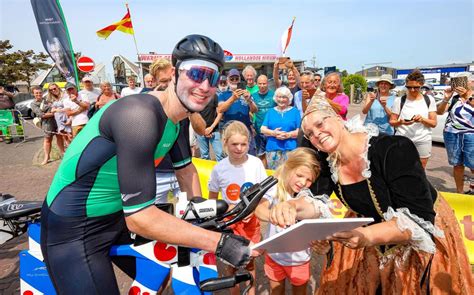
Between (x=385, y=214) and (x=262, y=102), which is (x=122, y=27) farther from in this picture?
(x=385, y=214)

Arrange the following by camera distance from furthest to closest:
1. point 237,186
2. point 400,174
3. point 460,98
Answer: point 460,98
point 237,186
point 400,174

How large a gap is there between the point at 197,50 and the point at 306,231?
3.14 feet

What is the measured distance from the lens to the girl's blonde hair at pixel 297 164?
213cm

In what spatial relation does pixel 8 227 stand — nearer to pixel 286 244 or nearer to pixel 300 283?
pixel 286 244

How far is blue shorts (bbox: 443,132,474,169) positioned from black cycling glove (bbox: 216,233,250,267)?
5.07 meters

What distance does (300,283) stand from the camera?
2.42 metres

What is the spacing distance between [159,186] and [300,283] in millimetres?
1506

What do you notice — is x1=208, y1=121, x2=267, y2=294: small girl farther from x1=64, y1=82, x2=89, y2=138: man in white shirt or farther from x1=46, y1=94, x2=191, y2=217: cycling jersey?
x1=64, y1=82, x2=89, y2=138: man in white shirt

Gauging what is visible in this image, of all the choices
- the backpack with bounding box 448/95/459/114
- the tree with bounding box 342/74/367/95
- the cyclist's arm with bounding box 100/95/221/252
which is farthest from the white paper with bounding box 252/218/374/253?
the tree with bounding box 342/74/367/95

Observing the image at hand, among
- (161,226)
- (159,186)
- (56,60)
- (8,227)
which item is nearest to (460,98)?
(159,186)

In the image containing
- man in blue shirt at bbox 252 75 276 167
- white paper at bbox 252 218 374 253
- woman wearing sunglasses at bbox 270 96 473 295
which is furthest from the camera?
man in blue shirt at bbox 252 75 276 167

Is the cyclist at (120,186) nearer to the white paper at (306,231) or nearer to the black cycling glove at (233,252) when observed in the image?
the black cycling glove at (233,252)

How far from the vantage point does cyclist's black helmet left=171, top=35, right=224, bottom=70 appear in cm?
141

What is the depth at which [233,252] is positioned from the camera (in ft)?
4.33
